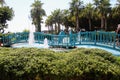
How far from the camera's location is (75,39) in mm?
19734

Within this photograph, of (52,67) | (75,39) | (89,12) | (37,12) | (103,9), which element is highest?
(37,12)

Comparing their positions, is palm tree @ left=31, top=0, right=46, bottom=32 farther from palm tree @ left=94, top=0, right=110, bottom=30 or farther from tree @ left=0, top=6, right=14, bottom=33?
tree @ left=0, top=6, right=14, bottom=33

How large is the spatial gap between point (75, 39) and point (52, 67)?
15.5 m

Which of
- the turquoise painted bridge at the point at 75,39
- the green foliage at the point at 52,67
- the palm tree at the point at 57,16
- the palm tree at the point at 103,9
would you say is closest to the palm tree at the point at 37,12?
the palm tree at the point at 57,16

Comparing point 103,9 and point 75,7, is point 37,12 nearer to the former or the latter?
point 75,7

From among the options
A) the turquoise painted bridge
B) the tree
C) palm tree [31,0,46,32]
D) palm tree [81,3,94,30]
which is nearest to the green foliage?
the turquoise painted bridge

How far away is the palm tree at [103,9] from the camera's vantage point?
5795cm

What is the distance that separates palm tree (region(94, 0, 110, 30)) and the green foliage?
52.5 meters

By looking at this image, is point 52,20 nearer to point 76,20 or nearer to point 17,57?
point 76,20

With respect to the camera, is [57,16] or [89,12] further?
[57,16]

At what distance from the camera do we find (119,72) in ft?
15.4

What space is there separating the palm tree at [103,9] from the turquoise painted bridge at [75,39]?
3459 cm

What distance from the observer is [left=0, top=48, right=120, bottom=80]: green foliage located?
4098 mm

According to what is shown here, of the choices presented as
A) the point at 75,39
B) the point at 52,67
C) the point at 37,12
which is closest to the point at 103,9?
the point at 37,12
